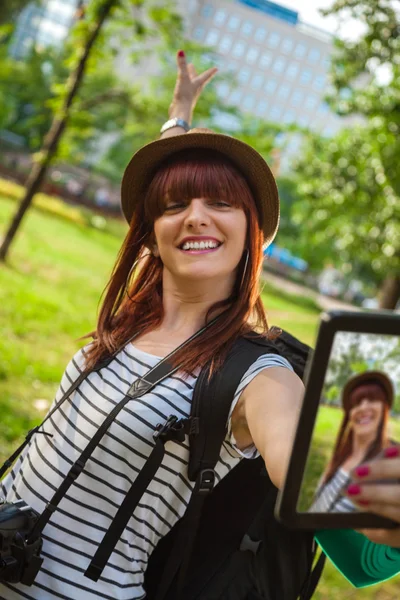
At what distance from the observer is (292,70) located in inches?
3273

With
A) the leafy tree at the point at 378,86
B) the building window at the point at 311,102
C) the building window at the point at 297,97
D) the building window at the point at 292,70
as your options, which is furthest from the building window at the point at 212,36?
the leafy tree at the point at 378,86

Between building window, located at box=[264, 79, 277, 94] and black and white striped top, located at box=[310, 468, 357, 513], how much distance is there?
84358 millimetres

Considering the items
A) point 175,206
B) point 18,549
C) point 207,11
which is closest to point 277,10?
point 175,206

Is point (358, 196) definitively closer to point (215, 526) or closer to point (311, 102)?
point (215, 526)

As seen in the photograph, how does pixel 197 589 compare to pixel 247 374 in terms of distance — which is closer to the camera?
pixel 247 374

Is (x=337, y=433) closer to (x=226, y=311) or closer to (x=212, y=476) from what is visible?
(x=212, y=476)

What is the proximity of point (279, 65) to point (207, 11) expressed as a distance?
21.1m

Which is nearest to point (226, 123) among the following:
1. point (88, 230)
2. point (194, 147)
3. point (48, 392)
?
point (88, 230)

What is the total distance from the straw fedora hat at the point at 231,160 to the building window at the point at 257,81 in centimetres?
8154

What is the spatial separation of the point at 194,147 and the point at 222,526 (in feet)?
3.52

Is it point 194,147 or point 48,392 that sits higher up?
point 194,147

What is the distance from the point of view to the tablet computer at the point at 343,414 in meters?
1.08

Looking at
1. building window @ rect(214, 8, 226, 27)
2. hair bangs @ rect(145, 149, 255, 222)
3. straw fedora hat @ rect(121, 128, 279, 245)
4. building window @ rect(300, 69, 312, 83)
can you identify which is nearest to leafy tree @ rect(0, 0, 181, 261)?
straw fedora hat @ rect(121, 128, 279, 245)

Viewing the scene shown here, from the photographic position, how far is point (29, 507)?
183 centimetres
